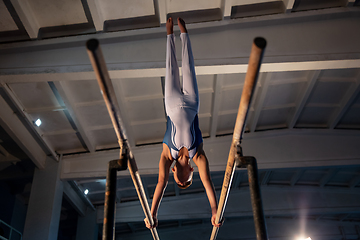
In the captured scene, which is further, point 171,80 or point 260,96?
point 260,96

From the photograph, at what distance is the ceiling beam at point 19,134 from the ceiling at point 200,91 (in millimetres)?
32

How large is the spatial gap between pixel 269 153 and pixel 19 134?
298 inches

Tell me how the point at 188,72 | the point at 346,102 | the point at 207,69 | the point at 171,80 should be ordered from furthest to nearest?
the point at 346,102
the point at 207,69
the point at 171,80
the point at 188,72

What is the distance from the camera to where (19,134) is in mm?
7863

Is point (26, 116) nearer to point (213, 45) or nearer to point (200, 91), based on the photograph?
point (200, 91)

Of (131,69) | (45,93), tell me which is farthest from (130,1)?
(45,93)

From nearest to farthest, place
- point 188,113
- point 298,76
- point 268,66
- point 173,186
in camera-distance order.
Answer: point 188,113 → point 268,66 → point 298,76 → point 173,186

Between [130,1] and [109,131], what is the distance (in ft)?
14.7

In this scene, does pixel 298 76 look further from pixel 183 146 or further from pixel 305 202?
pixel 305 202

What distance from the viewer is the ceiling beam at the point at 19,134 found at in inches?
287

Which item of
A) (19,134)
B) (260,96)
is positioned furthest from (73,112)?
(260,96)

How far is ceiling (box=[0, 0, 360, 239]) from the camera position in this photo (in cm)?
567

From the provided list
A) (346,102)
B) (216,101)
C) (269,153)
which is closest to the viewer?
(216,101)

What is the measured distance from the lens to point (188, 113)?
389cm
